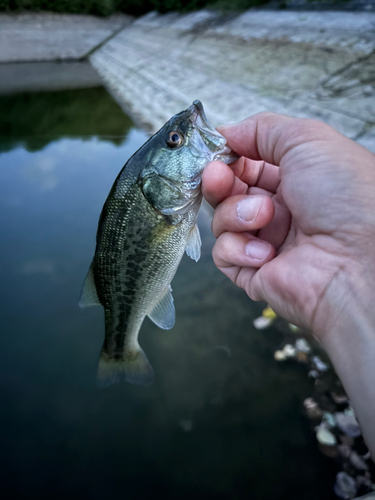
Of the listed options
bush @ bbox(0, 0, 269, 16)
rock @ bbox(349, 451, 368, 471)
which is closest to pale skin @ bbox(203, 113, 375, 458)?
rock @ bbox(349, 451, 368, 471)

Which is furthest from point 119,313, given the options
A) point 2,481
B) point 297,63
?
point 297,63

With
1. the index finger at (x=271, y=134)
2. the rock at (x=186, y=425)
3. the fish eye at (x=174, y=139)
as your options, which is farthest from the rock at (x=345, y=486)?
the fish eye at (x=174, y=139)

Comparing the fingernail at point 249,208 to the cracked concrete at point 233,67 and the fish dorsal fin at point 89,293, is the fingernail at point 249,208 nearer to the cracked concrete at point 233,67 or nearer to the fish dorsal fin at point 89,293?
the fish dorsal fin at point 89,293

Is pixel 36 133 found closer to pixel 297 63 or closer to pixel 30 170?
pixel 30 170

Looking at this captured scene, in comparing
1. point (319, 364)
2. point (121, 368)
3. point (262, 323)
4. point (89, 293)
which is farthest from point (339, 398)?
point (89, 293)

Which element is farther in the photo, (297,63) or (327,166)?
(297,63)
